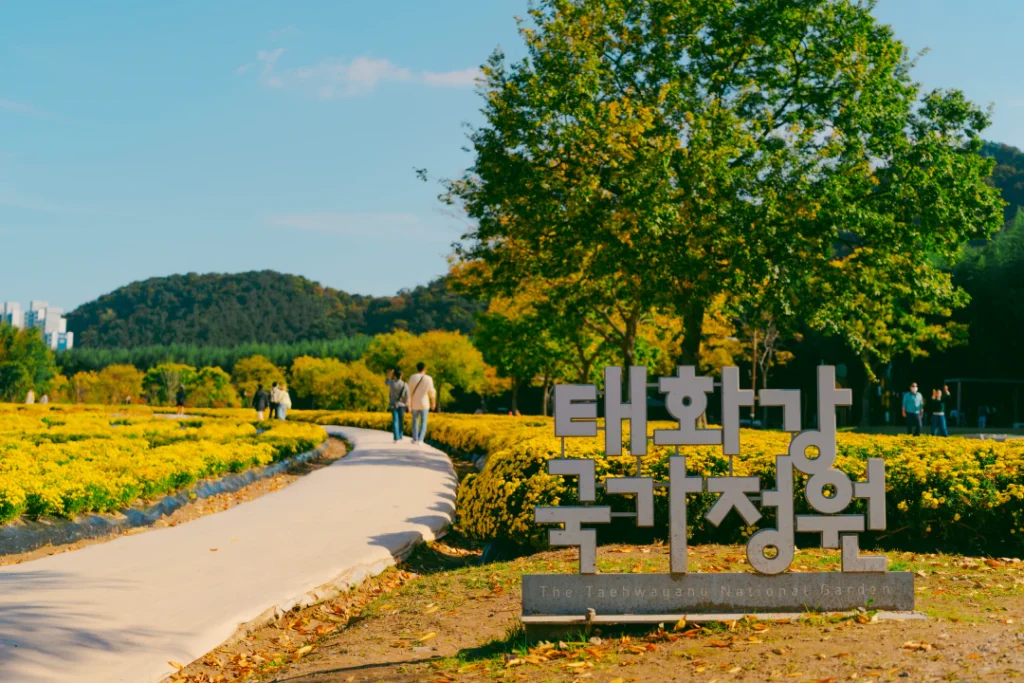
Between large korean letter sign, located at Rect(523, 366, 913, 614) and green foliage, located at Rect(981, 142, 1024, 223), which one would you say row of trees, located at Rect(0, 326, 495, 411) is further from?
large korean letter sign, located at Rect(523, 366, 913, 614)

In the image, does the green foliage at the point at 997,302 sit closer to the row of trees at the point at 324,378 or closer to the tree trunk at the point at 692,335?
the row of trees at the point at 324,378

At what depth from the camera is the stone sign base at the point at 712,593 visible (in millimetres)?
5402

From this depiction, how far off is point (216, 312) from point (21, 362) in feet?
231

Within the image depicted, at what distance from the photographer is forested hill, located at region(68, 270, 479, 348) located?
4911 inches

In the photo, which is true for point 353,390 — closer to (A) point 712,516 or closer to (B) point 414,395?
(B) point 414,395

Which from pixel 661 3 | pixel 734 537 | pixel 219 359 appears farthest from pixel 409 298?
pixel 734 537

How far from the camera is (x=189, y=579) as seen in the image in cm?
690

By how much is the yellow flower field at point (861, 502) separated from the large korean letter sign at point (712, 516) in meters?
2.48

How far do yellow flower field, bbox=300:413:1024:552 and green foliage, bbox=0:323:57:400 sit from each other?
55.7 m

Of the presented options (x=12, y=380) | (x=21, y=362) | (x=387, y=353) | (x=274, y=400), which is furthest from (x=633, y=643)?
(x=21, y=362)

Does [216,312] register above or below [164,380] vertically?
above

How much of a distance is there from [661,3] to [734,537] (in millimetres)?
12082

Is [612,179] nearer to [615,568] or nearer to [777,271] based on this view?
[777,271]

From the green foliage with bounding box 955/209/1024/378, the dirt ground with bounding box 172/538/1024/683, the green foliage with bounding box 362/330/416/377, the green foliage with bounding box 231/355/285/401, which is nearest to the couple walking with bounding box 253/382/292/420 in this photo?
the dirt ground with bounding box 172/538/1024/683
